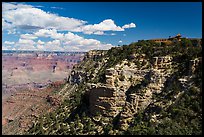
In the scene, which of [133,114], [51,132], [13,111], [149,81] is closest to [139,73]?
[149,81]

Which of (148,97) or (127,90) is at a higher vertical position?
(127,90)

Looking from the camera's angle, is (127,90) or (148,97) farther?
(127,90)

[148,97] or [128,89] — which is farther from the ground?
[128,89]

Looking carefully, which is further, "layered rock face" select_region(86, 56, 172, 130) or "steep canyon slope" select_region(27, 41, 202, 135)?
"layered rock face" select_region(86, 56, 172, 130)

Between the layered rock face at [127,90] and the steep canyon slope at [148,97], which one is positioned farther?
the layered rock face at [127,90]

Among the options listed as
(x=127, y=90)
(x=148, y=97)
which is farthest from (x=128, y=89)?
(x=148, y=97)

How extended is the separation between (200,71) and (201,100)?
190 cm

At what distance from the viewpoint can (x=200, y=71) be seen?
22.4 metres

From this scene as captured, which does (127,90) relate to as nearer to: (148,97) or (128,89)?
(128,89)

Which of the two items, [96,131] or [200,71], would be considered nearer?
[200,71]

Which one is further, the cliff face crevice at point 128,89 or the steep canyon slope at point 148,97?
the cliff face crevice at point 128,89

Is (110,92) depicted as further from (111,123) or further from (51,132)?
(51,132)

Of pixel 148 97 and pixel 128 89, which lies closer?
pixel 148 97

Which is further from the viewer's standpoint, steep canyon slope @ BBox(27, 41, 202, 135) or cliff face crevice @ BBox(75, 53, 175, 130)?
cliff face crevice @ BBox(75, 53, 175, 130)
